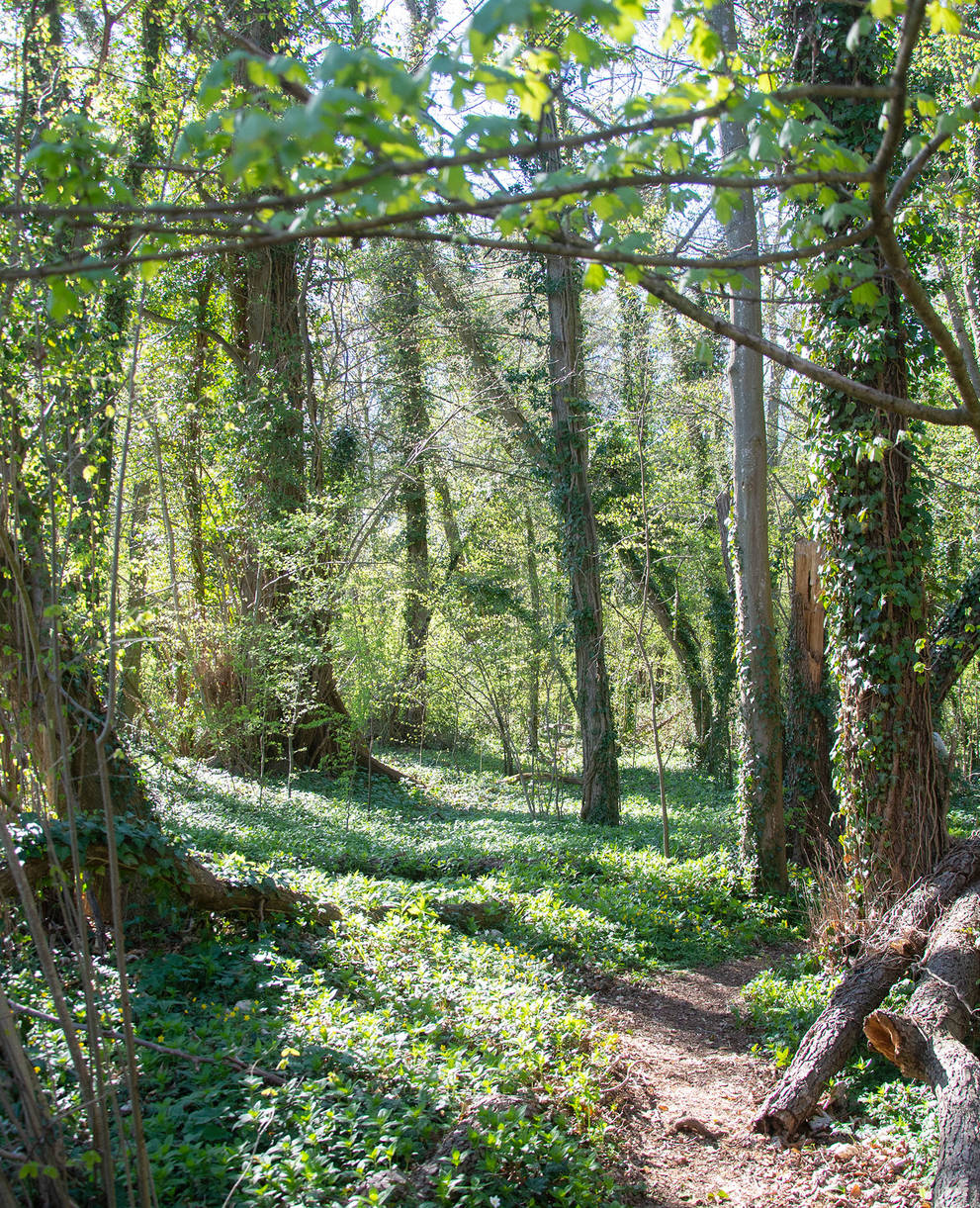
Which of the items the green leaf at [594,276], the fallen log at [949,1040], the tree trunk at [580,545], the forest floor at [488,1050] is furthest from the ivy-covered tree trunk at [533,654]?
the green leaf at [594,276]

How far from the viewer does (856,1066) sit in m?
4.59

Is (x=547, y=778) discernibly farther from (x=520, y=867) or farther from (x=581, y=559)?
(x=520, y=867)

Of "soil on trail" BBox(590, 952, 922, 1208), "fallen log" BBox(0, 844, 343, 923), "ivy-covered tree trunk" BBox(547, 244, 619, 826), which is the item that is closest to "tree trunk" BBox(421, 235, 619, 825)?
"ivy-covered tree trunk" BBox(547, 244, 619, 826)

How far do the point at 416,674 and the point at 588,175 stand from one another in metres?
13.8

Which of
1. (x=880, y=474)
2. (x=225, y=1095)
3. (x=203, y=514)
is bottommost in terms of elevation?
(x=225, y=1095)

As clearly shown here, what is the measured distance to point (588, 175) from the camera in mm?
1925

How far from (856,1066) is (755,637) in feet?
Answer: 14.5

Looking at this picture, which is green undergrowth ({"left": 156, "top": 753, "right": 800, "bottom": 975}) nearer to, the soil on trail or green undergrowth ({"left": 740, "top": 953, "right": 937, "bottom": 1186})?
the soil on trail

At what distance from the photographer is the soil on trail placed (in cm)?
369

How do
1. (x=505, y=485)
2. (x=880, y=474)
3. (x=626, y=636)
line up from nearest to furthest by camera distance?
(x=880, y=474)
(x=505, y=485)
(x=626, y=636)

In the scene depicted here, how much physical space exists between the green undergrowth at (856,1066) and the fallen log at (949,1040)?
7.0 inches

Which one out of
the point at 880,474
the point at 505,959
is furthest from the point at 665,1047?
the point at 880,474

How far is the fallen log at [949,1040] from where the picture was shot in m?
3.20

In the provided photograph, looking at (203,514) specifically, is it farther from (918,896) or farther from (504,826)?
(918,896)
